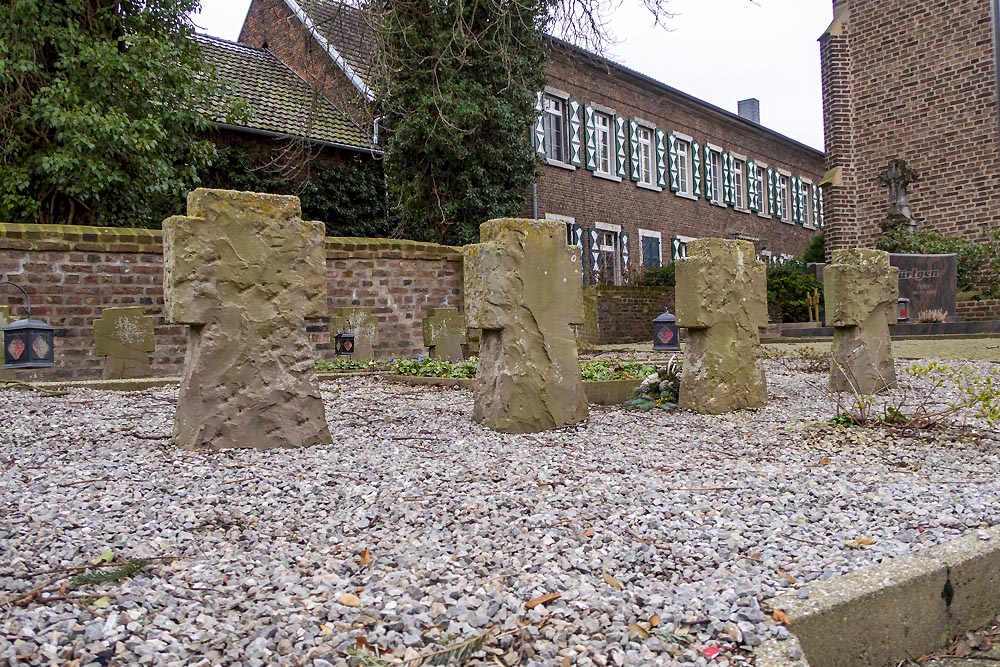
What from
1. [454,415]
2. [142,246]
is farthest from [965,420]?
[142,246]

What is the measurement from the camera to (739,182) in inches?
1113

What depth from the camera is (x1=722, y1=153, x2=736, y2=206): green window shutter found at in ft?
89.4

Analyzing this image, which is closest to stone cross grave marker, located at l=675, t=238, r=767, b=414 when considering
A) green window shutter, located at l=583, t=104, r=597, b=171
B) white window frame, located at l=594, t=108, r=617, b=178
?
green window shutter, located at l=583, t=104, r=597, b=171

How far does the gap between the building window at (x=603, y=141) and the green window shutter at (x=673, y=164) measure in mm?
2691

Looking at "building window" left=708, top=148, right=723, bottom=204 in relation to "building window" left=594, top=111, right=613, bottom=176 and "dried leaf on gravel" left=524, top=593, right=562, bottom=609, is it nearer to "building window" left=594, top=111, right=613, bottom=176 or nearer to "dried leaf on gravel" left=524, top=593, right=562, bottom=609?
"building window" left=594, top=111, right=613, bottom=176

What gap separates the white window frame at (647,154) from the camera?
77.2 feet

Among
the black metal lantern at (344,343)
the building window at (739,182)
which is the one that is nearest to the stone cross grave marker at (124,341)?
the black metal lantern at (344,343)

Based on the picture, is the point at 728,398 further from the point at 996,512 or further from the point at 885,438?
the point at 996,512

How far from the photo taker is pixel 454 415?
541cm

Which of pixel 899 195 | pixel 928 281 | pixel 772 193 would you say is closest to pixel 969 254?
pixel 899 195

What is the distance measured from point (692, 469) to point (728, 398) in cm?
219

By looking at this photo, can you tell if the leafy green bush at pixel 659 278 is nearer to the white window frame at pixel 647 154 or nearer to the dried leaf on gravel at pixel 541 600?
the white window frame at pixel 647 154

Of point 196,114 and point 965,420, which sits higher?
point 196,114

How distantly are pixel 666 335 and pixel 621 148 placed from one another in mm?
15482
